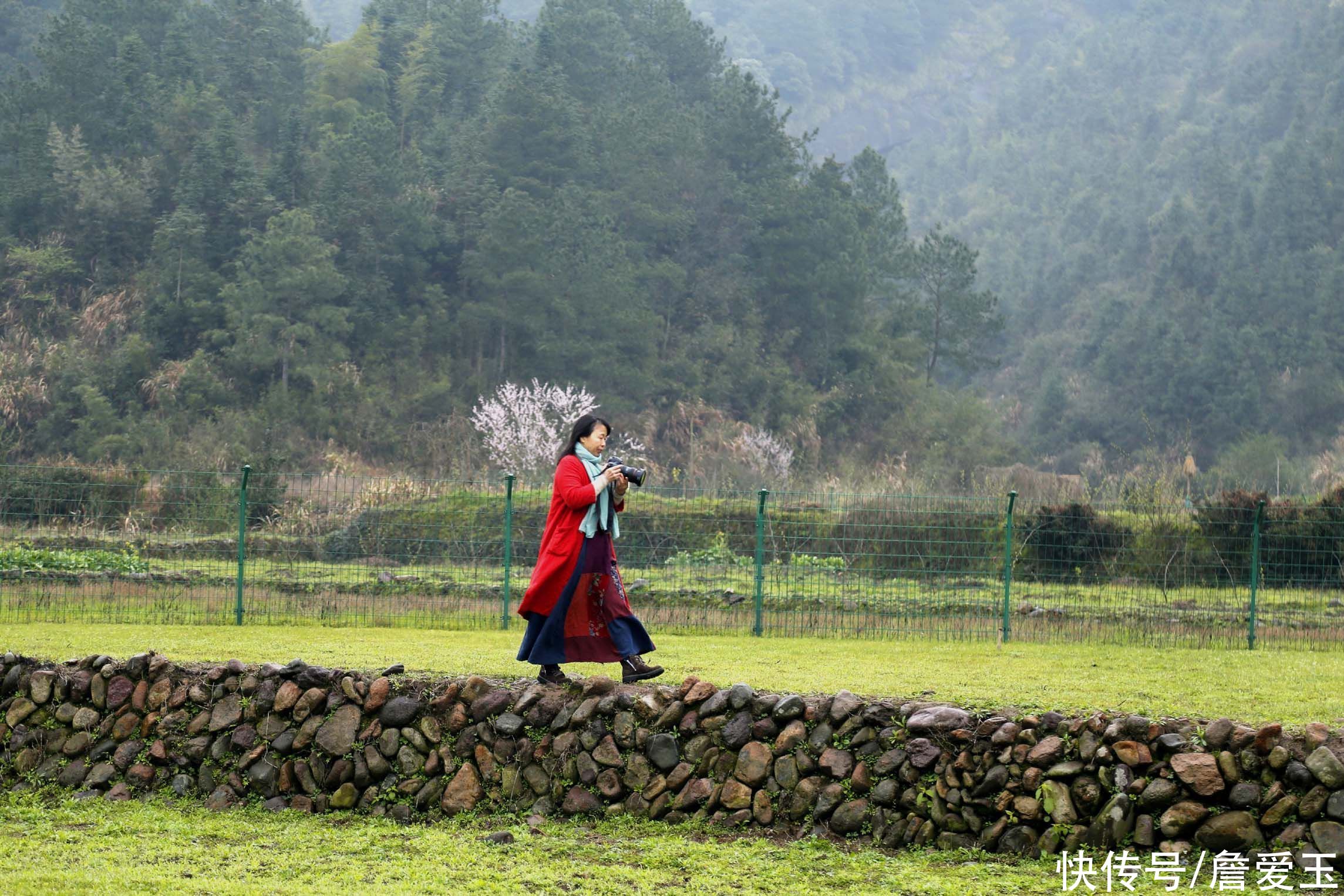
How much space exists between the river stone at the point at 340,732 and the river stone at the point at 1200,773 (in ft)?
15.4

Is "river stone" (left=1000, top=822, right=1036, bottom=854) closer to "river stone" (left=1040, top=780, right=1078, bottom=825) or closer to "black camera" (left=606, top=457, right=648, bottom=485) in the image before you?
"river stone" (left=1040, top=780, right=1078, bottom=825)

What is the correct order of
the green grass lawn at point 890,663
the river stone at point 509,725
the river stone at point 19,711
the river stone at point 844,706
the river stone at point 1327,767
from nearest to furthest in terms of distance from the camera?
the river stone at point 1327,767 → the river stone at point 844,706 → the river stone at point 509,725 → the river stone at point 19,711 → the green grass lawn at point 890,663

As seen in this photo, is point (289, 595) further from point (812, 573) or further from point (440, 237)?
point (440, 237)

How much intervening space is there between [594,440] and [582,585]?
922mm

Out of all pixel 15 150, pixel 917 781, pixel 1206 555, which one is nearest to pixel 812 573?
→ pixel 1206 555

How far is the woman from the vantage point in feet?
27.8

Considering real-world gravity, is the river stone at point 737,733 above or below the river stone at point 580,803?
above

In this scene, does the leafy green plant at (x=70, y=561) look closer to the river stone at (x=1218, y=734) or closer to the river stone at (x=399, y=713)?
the river stone at (x=399, y=713)

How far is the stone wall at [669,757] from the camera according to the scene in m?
7.01

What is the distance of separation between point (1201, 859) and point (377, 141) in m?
39.3

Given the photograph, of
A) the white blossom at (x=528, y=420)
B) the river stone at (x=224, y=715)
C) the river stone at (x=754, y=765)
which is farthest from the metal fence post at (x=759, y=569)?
the white blossom at (x=528, y=420)

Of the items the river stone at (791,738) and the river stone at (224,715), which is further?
the river stone at (224,715)

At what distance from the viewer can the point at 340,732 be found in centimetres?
830

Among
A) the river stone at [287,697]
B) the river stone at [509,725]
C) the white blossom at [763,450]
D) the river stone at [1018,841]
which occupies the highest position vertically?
the white blossom at [763,450]
